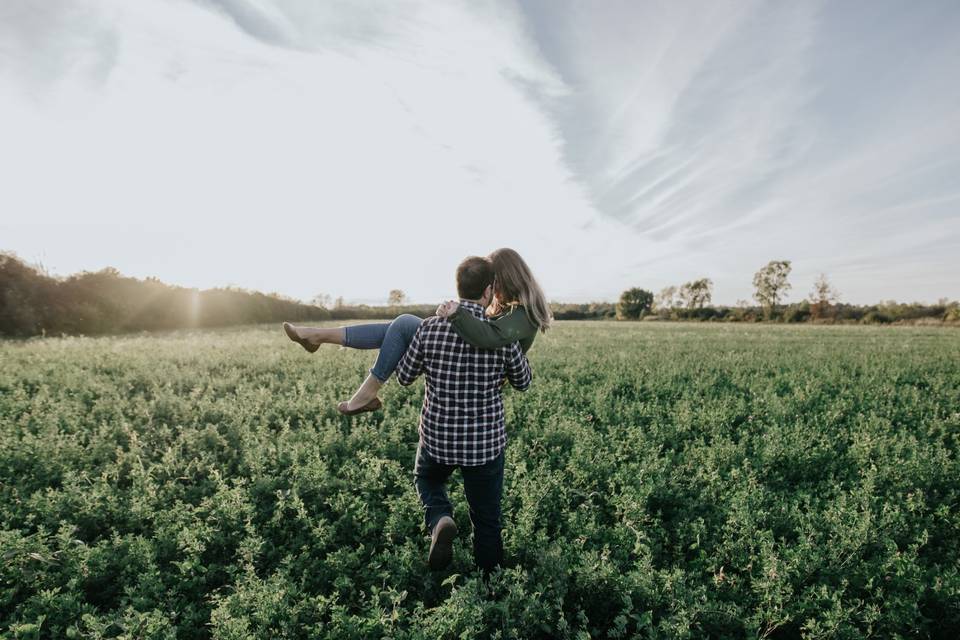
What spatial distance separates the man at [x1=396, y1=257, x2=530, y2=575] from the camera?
10.6ft

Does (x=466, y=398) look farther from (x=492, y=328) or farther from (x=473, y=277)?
(x=473, y=277)

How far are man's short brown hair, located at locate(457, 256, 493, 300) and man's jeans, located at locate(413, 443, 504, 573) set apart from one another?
1351 millimetres

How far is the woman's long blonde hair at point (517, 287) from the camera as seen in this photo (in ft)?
10.6

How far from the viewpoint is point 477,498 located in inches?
137

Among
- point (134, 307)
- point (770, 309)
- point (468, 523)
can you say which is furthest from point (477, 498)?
point (770, 309)

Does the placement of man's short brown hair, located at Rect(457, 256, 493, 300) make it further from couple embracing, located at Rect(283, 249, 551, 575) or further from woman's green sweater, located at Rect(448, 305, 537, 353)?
woman's green sweater, located at Rect(448, 305, 537, 353)

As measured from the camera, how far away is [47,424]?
623cm

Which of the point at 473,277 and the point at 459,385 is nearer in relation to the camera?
the point at 473,277

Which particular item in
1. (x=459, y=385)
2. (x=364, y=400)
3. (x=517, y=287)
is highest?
(x=517, y=287)

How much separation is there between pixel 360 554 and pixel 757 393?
963cm

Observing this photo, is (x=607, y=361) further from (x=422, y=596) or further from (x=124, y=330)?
(x=124, y=330)

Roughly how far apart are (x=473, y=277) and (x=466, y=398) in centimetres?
94

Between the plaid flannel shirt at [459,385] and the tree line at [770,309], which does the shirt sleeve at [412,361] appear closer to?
the plaid flannel shirt at [459,385]

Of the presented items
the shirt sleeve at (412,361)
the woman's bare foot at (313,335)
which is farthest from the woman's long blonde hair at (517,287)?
the woman's bare foot at (313,335)
